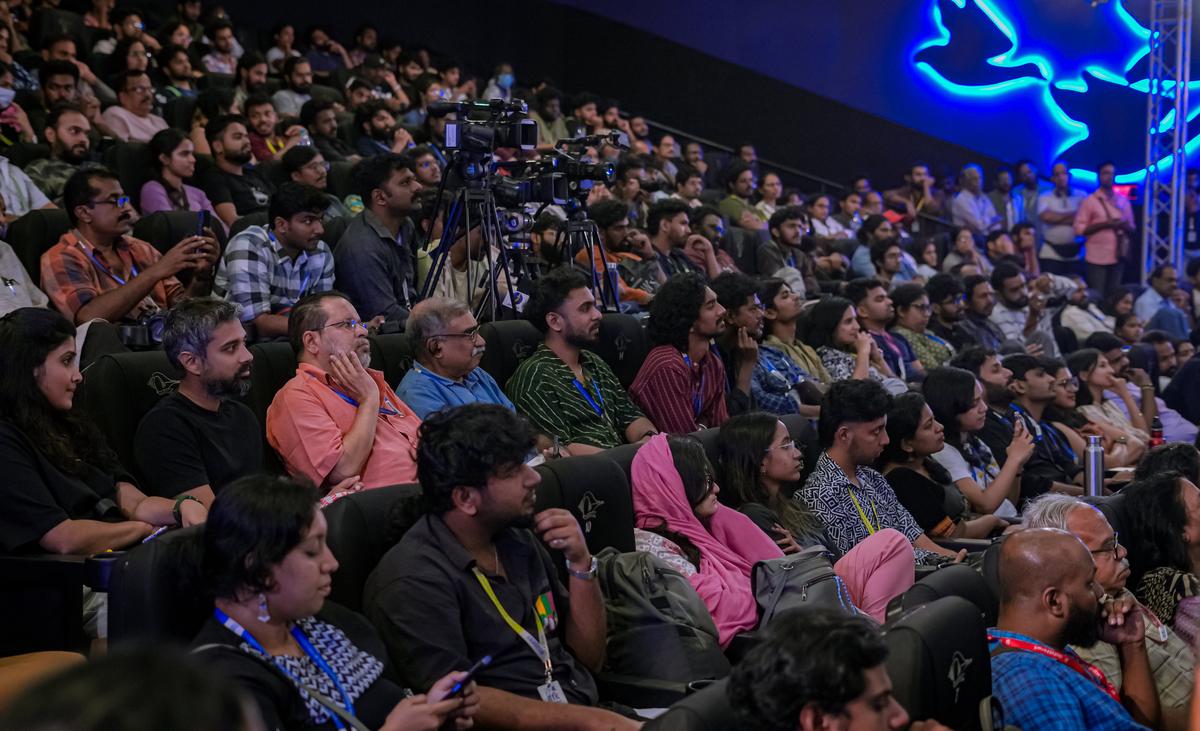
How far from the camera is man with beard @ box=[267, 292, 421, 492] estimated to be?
2914 millimetres

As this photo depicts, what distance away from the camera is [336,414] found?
118 inches

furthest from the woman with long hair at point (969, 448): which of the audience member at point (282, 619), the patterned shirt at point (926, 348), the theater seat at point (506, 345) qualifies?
the audience member at point (282, 619)

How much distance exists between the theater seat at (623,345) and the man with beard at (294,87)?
373cm

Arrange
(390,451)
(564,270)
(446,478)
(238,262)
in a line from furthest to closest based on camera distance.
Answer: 1. (564,270)
2. (238,262)
3. (390,451)
4. (446,478)

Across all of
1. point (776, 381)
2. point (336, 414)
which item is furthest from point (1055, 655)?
point (776, 381)

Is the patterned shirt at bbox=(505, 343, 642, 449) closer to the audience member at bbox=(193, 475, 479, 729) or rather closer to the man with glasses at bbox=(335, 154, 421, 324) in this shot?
the man with glasses at bbox=(335, 154, 421, 324)

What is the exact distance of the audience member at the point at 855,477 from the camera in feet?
11.5

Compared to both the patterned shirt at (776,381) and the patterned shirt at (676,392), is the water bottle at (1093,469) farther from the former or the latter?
the patterned shirt at (676,392)

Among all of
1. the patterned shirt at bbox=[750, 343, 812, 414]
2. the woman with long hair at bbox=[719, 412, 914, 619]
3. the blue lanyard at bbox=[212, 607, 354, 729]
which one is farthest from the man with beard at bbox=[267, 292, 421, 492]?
the patterned shirt at bbox=[750, 343, 812, 414]

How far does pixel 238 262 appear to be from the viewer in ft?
12.3

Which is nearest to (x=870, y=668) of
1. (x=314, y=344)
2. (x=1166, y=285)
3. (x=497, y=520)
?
(x=497, y=520)

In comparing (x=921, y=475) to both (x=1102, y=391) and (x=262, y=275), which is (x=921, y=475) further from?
(x=1102, y=391)

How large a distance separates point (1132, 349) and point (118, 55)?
5744mm

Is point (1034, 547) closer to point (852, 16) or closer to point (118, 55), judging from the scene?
point (118, 55)
